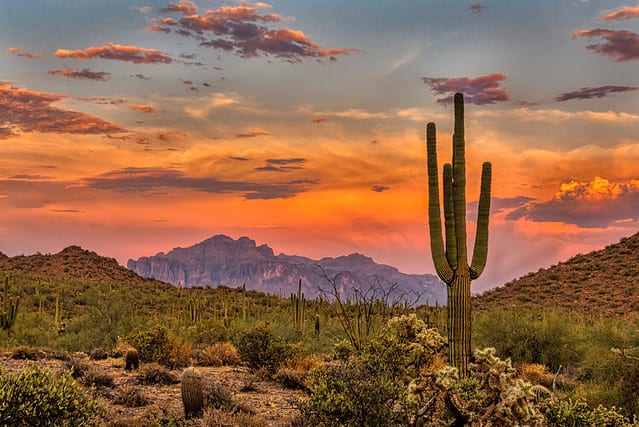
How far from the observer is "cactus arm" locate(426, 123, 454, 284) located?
38.4 ft

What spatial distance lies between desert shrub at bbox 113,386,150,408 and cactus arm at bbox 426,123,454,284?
6.98 m

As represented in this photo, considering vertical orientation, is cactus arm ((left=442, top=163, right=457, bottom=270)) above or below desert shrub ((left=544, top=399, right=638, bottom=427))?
above

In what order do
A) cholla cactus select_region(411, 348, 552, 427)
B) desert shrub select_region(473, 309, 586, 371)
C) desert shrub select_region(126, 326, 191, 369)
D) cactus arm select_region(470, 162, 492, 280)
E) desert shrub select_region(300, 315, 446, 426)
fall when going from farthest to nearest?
desert shrub select_region(473, 309, 586, 371) → desert shrub select_region(126, 326, 191, 369) → cactus arm select_region(470, 162, 492, 280) → desert shrub select_region(300, 315, 446, 426) → cholla cactus select_region(411, 348, 552, 427)

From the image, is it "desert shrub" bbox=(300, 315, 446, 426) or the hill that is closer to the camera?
"desert shrub" bbox=(300, 315, 446, 426)

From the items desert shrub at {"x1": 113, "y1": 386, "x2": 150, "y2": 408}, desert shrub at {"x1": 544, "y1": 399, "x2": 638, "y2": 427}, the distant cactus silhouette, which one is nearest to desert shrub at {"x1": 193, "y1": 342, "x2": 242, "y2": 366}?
the distant cactus silhouette

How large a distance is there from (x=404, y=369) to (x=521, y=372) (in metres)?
6.97

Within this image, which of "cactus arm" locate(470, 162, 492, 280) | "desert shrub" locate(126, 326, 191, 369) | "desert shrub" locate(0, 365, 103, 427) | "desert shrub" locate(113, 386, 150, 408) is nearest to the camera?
"desert shrub" locate(0, 365, 103, 427)

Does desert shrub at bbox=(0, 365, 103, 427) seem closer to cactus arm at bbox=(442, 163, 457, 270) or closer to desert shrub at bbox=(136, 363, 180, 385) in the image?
desert shrub at bbox=(136, 363, 180, 385)

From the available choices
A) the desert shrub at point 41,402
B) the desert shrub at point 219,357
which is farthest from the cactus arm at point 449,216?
the desert shrub at point 219,357

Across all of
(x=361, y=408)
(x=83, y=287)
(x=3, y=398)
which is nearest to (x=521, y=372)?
(x=361, y=408)

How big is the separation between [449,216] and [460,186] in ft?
2.28

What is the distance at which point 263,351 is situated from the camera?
646 inches

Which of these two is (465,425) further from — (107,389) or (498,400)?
(107,389)

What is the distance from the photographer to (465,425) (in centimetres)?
752
